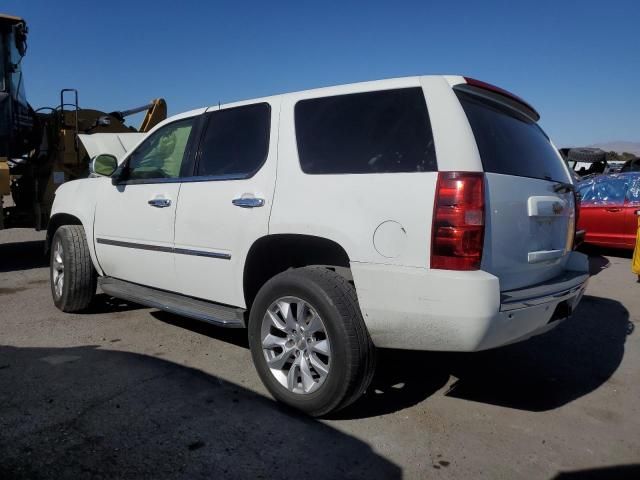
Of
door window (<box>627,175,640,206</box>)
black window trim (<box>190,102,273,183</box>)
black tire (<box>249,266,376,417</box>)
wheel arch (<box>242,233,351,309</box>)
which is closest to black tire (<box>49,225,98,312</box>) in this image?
black window trim (<box>190,102,273,183</box>)

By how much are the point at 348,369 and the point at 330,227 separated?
772mm

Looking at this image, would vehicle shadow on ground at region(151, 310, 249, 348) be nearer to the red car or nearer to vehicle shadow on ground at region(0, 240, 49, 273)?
vehicle shadow on ground at region(0, 240, 49, 273)

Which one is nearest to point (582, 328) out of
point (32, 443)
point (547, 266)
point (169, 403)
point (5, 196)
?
point (547, 266)

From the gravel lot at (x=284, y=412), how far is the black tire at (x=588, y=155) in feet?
43.9

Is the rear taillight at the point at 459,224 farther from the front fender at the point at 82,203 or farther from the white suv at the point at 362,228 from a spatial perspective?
the front fender at the point at 82,203

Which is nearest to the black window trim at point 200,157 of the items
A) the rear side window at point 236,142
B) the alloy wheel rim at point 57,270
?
the rear side window at point 236,142

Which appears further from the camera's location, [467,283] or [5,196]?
[5,196]

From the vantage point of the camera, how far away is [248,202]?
3.42 m

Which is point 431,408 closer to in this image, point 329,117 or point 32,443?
point 329,117

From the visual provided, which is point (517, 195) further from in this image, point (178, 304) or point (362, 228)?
point (178, 304)

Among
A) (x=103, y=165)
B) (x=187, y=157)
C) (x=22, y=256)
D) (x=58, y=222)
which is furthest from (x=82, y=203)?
(x=22, y=256)

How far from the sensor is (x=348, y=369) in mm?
2854

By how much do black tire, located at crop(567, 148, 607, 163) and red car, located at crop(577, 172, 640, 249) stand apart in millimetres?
8100

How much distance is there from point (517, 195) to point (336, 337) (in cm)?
123
